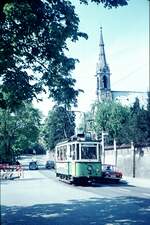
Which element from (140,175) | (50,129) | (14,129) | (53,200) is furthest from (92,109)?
(53,200)

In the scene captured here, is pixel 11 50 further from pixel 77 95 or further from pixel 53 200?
pixel 53 200

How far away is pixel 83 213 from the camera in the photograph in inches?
561

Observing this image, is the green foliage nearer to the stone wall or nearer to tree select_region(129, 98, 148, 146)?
the stone wall

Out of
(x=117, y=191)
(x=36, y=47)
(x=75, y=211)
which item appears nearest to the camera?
(x=36, y=47)

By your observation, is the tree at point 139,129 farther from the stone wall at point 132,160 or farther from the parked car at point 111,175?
the parked car at point 111,175

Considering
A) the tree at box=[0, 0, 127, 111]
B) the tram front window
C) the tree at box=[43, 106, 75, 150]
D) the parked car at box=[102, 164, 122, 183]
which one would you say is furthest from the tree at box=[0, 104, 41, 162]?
the tree at box=[0, 0, 127, 111]

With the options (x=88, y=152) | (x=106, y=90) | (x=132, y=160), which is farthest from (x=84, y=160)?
(x=106, y=90)

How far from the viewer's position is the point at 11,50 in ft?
40.1

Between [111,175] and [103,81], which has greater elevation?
[103,81]

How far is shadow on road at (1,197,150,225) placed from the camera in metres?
12.6

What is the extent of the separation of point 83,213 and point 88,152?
13.8 metres

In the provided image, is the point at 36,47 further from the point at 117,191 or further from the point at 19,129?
the point at 19,129

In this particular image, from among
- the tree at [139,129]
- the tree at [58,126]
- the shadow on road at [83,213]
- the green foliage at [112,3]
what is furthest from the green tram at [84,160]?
the tree at [58,126]

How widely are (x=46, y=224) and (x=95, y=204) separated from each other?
4806 millimetres
